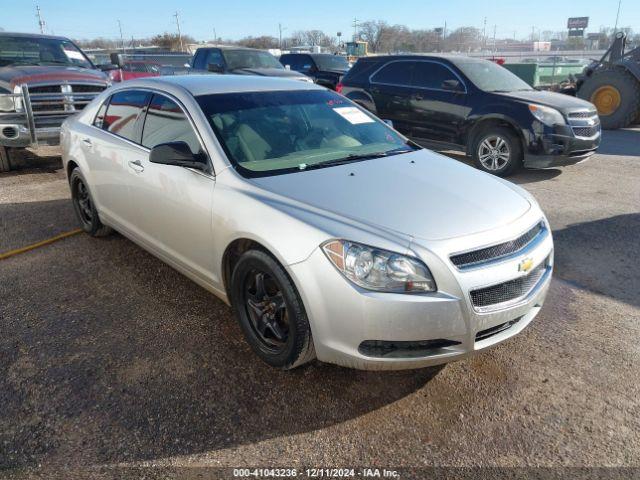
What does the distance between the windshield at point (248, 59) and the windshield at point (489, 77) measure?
268 inches

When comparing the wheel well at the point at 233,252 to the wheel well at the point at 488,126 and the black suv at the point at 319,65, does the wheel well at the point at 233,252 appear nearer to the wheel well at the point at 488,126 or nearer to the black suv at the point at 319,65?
the wheel well at the point at 488,126

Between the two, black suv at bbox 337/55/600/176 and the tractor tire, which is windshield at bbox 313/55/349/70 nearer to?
the tractor tire

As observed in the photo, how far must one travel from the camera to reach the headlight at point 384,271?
2.41m

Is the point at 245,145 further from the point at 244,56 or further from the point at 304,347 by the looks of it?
the point at 244,56

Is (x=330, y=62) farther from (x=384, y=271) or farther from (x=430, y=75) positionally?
(x=384, y=271)

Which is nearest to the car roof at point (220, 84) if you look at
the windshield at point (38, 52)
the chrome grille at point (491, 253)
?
the chrome grille at point (491, 253)

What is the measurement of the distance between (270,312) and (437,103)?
6.23 meters

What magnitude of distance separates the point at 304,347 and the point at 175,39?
232 feet

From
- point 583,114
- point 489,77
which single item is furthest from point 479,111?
point 583,114

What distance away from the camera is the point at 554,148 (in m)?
7.14

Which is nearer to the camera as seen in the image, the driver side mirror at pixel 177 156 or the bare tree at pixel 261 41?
the driver side mirror at pixel 177 156

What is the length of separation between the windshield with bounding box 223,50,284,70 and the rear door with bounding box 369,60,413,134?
18.3 feet

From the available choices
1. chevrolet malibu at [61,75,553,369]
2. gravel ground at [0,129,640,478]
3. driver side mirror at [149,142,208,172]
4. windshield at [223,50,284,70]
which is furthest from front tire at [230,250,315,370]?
windshield at [223,50,284,70]

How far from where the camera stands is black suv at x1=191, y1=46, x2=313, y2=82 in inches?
520
